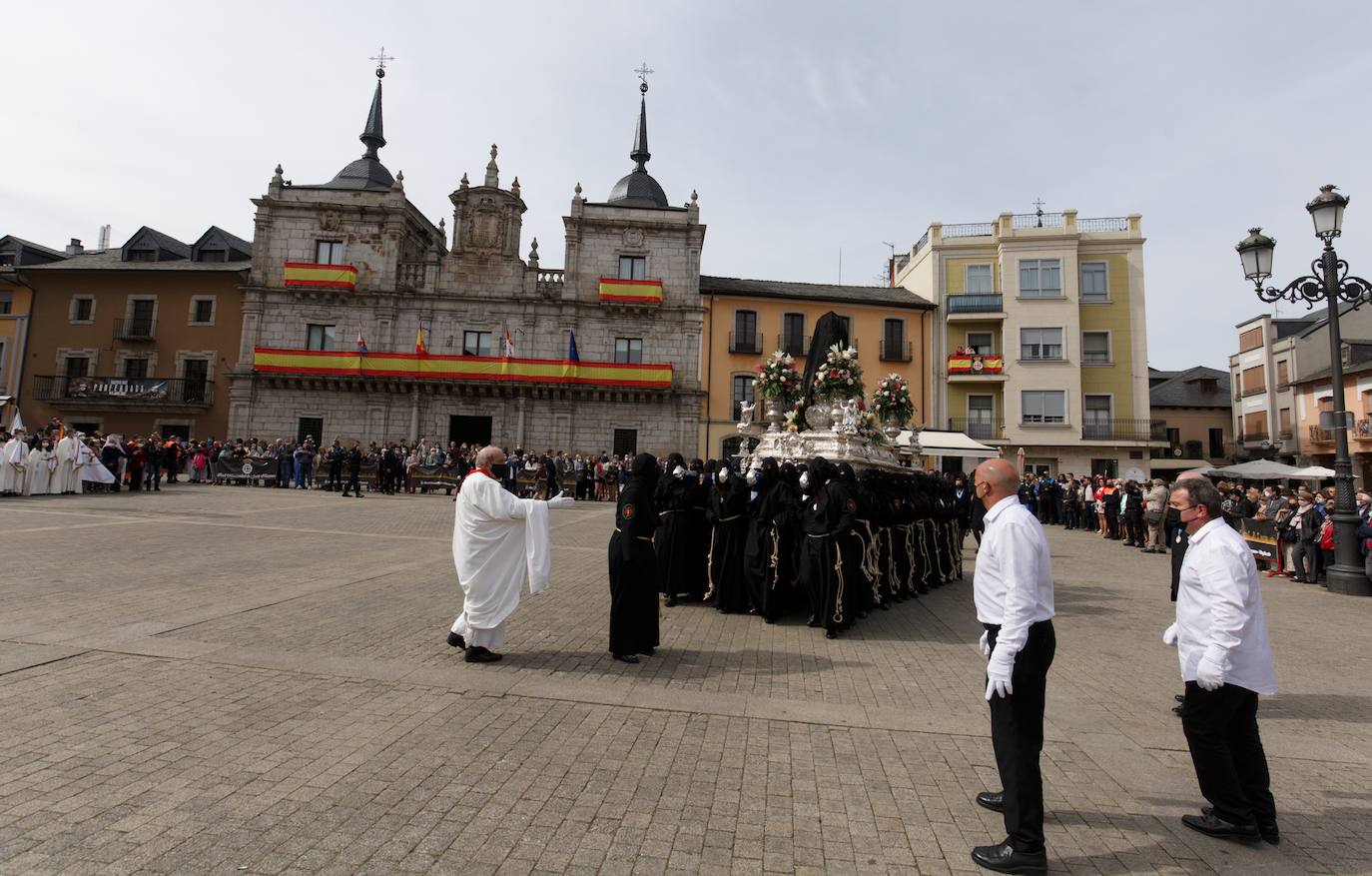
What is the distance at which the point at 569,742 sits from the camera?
14.0ft

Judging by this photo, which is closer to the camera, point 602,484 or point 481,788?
point 481,788

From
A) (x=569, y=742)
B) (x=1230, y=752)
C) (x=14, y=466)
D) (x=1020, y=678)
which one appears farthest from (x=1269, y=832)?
(x=14, y=466)

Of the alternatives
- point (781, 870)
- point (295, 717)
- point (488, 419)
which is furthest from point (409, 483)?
A: point (781, 870)

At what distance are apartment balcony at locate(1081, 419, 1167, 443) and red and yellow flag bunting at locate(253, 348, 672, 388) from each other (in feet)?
69.9

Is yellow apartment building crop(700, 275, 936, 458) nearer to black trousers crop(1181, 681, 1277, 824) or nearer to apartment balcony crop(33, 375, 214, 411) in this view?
apartment balcony crop(33, 375, 214, 411)

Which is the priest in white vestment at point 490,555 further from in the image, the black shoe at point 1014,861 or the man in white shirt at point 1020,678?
the black shoe at point 1014,861

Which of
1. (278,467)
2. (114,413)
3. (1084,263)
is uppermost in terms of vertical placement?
(1084,263)

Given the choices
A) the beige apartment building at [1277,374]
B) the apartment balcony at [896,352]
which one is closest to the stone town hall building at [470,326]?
the apartment balcony at [896,352]

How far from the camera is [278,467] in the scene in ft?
90.1

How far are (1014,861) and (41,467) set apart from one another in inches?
1034

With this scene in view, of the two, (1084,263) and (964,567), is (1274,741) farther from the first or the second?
(1084,263)

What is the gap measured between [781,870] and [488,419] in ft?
110

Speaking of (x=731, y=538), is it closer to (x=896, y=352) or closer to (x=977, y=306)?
(x=896, y=352)

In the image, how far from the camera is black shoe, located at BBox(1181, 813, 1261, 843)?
3379 millimetres
